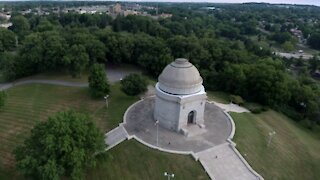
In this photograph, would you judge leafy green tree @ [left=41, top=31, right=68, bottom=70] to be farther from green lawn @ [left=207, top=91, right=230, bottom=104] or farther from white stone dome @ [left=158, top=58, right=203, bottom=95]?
green lawn @ [left=207, top=91, right=230, bottom=104]

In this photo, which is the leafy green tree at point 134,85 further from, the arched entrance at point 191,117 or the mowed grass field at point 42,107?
the arched entrance at point 191,117

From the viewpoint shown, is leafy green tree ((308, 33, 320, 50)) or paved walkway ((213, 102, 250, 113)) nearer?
paved walkway ((213, 102, 250, 113))

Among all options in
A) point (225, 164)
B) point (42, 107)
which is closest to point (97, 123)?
point (42, 107)

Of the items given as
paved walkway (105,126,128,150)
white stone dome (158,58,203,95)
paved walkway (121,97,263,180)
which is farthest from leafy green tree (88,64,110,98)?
white stone dome (158,58,203,95)

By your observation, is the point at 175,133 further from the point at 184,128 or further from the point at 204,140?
the point at 204,140

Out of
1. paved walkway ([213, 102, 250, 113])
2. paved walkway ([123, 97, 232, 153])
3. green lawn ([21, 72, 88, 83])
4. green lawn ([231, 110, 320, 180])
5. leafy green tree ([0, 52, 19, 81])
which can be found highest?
leafy green tree ([0, 52, 19, 81])

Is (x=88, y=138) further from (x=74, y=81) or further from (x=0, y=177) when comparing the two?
(x=74, y=81)

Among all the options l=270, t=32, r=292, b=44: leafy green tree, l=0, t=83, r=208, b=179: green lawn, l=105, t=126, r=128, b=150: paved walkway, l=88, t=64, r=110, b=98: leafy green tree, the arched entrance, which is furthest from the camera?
l=270, t=32, r=292, b=44: leafy green tree
